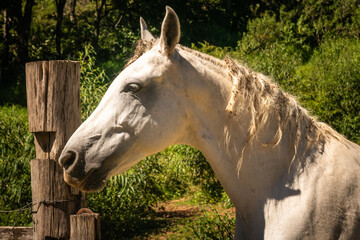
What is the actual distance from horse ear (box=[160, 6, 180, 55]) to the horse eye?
24cm

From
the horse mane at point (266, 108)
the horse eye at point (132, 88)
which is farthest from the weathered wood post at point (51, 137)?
the horse mane at point (266, 108)

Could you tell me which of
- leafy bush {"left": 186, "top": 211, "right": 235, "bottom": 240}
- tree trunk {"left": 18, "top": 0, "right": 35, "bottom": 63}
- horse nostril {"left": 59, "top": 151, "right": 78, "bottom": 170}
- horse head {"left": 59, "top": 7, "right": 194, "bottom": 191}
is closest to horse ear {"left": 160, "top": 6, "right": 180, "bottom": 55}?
horse head {"left": 59, "top": 7, "right": 194, "bottom": 191}

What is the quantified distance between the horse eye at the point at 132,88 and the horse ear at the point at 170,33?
0.80 ft

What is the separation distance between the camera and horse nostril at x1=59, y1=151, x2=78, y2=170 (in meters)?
2.09

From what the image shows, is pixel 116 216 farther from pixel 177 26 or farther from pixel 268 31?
pixel 268 31

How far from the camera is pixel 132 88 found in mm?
2164

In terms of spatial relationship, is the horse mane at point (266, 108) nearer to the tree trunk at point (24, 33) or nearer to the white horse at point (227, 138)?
the white horse at point (227, 138)

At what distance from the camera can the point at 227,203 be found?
5.85m

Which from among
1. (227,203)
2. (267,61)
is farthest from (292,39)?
(227,203)

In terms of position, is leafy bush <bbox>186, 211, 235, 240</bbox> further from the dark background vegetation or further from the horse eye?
the horse eye

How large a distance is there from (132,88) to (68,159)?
19.7 inches

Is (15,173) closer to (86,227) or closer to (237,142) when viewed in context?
(86,227)

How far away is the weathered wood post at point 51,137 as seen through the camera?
8.63 ft

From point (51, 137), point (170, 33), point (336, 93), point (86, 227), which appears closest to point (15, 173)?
point (51, 137)
